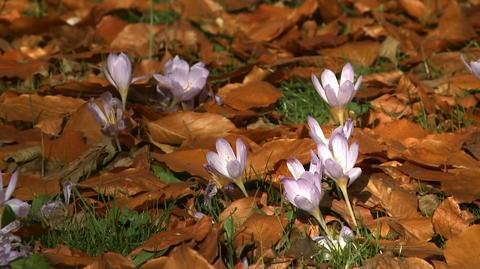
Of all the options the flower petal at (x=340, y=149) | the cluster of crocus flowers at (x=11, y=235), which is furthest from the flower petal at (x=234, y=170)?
the cluster of crocus flowers at (x=11, y=235)

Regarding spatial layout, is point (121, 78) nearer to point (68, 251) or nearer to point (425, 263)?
point (68, 251)

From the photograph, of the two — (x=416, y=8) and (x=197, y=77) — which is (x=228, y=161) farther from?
(x=416, y=8)

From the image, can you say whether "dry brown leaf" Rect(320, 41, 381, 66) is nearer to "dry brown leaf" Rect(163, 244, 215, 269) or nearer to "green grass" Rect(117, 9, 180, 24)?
"green grass" Rect(117, 9, 180, 24)

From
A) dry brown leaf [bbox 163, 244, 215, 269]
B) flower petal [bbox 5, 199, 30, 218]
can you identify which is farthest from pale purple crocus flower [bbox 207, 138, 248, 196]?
flower petal [bbox 5, 199, 30, 218]

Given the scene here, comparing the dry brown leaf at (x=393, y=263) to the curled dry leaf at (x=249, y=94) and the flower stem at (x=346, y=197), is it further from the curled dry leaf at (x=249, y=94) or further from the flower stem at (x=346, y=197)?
the curled dry leaf at (x=249, y=94)

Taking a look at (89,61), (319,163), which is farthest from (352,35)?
(319,163)

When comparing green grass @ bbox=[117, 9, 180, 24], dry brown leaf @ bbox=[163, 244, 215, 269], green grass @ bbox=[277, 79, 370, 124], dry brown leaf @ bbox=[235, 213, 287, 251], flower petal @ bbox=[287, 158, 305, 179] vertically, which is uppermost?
flower petal @ bbox=[287, 158, 305, 179]
